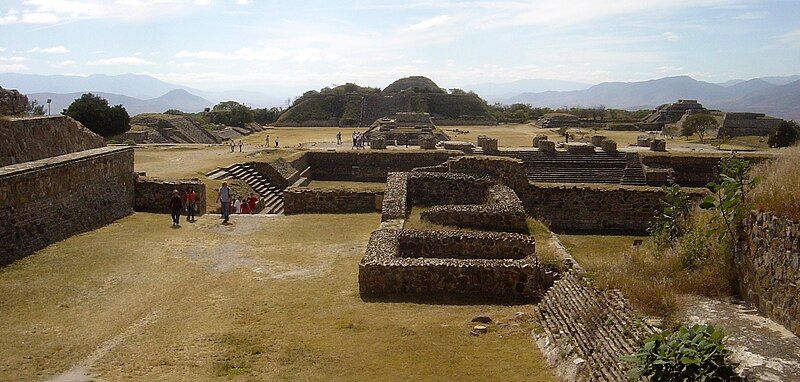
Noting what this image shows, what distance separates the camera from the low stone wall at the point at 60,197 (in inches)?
465

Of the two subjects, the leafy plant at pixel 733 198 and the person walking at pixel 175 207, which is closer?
the leafy plant at pixel 733 198

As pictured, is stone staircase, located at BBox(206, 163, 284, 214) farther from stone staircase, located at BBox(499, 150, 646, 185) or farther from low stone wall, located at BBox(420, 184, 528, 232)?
stone staircase, located at BBox(499, 150, 646, 185)

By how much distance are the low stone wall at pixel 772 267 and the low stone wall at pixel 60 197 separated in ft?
39.8

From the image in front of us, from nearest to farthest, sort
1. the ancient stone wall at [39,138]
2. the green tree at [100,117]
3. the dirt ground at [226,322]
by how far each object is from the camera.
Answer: the dirt ground at [226,322] → the ancient stone wall at [39,138] → the green tree at [100,117]

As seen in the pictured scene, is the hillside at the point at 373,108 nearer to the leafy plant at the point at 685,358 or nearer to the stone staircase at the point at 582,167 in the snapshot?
the stone staircase at the point at 582,167

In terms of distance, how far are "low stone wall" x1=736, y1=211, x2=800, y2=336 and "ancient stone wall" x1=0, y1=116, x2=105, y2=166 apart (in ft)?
60.7

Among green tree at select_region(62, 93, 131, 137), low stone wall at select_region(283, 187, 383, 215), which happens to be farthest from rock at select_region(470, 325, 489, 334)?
green tree at select_region(62, 93, 131, 137)

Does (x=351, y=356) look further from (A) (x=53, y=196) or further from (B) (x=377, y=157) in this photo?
(B) (x=377, y=157)

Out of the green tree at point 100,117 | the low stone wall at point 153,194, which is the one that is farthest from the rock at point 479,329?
the green tree at point 100,117

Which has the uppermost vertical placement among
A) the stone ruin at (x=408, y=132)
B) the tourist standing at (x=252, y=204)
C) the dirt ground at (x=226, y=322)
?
the stone ruin at (x=408, y=132)

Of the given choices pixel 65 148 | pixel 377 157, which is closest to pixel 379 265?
pixel 65 148

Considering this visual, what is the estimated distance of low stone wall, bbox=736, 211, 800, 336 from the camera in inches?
249

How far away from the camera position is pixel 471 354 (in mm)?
7883


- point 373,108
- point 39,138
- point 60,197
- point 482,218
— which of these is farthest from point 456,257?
point 373,108
